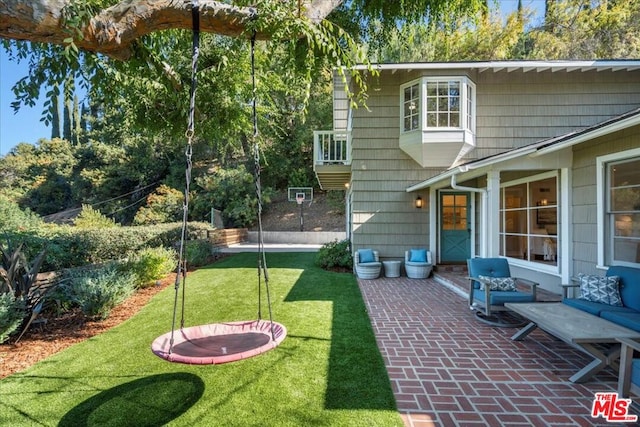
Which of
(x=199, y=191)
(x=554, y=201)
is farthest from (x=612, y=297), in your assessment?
(x=199, y=191)

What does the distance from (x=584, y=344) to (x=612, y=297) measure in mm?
1578

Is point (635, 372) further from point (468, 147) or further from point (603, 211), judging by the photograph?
point (468, 147)

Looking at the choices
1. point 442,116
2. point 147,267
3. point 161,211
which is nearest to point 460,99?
point 442,116

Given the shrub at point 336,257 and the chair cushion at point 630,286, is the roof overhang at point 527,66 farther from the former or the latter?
the chair cushion at point 630,286

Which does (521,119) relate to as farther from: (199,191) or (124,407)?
(199,191)

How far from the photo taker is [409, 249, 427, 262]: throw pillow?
26.3ft

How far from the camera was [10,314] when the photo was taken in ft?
13.4

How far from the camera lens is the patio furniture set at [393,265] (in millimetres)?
7883

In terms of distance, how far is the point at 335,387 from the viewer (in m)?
3.00

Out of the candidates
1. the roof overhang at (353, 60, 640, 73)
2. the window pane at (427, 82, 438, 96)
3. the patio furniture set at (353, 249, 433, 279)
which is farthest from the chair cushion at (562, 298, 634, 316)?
the roof overhang at (353, 60, 640, 73)

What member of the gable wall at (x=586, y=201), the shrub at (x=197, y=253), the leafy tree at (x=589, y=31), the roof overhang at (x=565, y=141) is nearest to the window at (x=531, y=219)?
the gable wall at (x=586, y=201)

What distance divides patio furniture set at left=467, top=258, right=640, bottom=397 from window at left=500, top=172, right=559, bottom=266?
175 cm

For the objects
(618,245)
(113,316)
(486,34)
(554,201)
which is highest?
(486,34)

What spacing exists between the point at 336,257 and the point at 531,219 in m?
4.92
